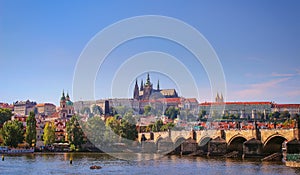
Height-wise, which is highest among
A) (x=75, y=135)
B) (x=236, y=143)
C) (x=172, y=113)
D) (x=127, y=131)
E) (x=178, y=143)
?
(x=172, y=113)

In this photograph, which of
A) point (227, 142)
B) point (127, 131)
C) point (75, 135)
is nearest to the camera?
point (227, 142)

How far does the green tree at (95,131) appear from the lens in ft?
289

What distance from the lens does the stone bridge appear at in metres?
56.0

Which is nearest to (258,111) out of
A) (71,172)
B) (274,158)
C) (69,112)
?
(69,112)

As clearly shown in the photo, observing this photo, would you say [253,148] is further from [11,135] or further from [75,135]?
[11,135]

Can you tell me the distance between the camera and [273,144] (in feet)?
198

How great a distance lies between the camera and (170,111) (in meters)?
193

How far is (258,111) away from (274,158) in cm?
14894

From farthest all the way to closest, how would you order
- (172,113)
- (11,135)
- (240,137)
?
(172,113) < (11,135) < (240,137)

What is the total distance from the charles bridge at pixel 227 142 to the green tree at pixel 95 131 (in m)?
9.15

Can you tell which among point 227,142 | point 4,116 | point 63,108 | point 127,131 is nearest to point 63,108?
point 63,108

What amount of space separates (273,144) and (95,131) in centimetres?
4198

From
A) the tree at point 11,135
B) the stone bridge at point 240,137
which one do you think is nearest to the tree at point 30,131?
the tree at point 11,135

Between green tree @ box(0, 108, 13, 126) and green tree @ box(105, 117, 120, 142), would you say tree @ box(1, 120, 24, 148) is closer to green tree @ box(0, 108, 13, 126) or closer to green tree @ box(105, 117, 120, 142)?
green tree @ box(105, 117, 120, 142)
